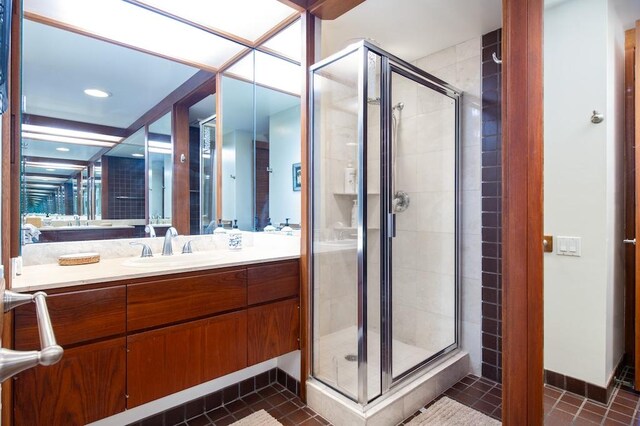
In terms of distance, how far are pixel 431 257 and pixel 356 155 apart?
1157mm

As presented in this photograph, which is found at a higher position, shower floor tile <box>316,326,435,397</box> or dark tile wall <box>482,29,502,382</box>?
dark tile wall <box>482,29,502,382</box>

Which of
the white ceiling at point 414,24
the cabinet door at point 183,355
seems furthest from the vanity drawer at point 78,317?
the white ceiling at point 414,24

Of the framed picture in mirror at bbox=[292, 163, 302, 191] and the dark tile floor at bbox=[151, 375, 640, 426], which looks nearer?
the dark tile floor at bbox=[151, 375, 640, 426]

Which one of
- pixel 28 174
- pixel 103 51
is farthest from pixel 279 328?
pixel 103 51

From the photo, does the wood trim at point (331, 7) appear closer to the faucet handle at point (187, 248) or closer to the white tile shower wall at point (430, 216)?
the white tile shower wall at point (430, 216)

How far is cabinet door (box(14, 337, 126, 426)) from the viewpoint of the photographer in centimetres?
124

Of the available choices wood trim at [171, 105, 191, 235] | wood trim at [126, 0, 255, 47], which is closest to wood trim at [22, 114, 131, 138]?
wood trim at [171, 105, 191, 235]

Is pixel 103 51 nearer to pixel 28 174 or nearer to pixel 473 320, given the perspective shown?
pixel 28 174

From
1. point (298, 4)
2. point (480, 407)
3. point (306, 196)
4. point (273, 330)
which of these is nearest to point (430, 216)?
point (306, 196)

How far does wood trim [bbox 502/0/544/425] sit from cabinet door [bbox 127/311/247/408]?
4.32 ft

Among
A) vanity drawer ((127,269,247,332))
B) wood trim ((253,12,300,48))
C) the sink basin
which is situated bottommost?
vanity drawer ((127,269,247,332))

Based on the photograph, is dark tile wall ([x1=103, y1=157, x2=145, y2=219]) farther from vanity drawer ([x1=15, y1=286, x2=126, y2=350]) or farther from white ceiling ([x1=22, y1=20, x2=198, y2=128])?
vanity drawer ([x1=15, y1=286, x2=126, y2=350])

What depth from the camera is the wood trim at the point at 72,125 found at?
5.49ft

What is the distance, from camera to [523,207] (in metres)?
1.37
